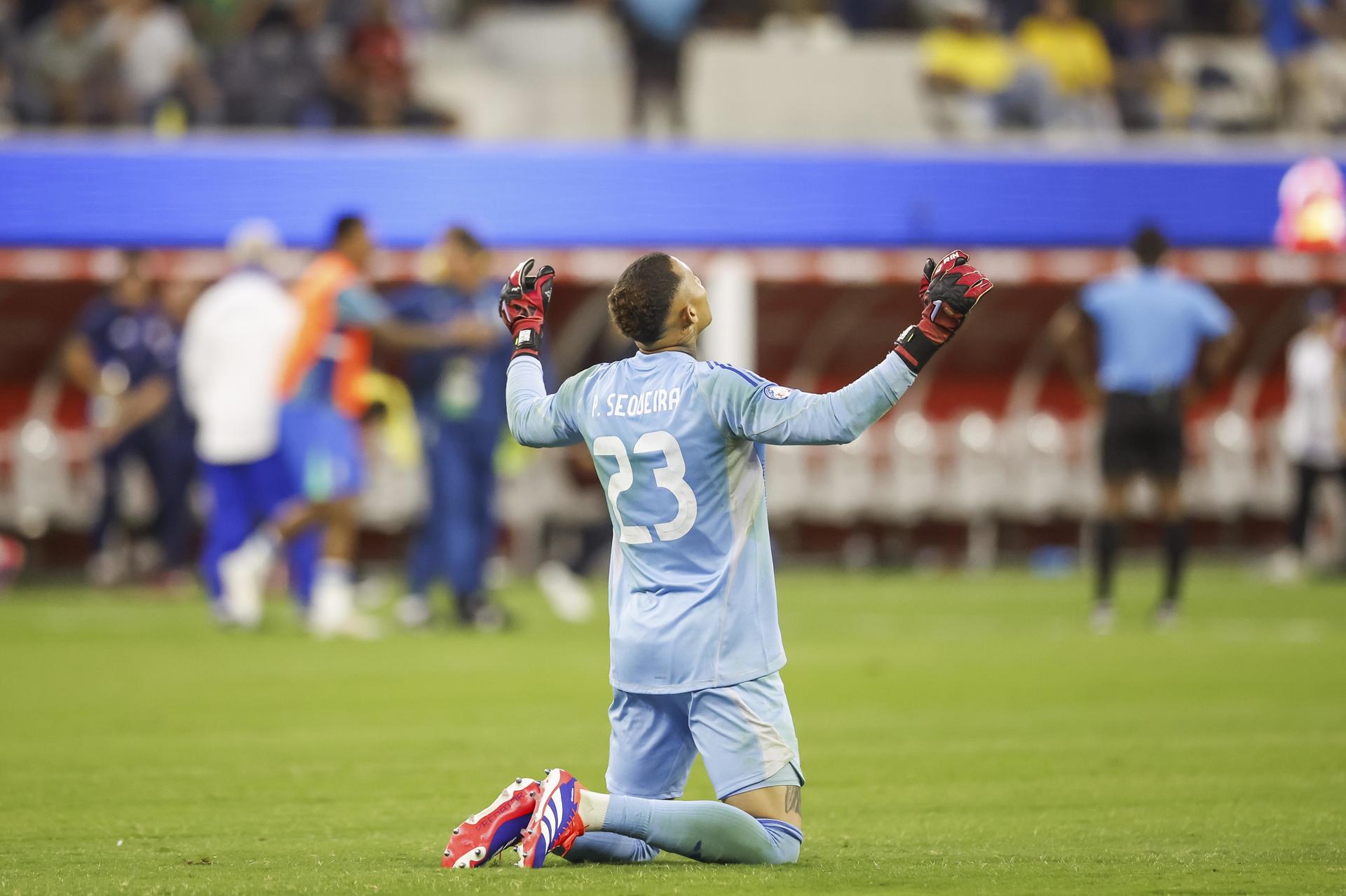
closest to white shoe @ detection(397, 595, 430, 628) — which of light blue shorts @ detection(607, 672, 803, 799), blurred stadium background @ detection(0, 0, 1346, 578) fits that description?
blurred stadium background @ detection(0, 0, 1346, 578)

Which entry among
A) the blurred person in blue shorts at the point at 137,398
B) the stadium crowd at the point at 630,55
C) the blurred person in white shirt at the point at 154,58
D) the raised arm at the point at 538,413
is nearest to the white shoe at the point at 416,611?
the blurred person in blue shorts at the point at 137,398

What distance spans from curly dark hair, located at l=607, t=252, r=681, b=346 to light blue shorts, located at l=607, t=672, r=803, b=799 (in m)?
0.92

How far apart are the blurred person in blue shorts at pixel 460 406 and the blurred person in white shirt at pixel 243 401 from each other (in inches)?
41.9

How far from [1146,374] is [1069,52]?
9.07 m

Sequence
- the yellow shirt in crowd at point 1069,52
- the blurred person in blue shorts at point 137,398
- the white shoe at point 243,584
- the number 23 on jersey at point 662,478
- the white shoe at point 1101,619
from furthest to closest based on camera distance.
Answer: the yellow shirt in crowd at point 1069,52 < the blurred person in blue shorts at point 137,398 < the white shoe at point 243,584 < the white shoe at point 1101,619 < the number 23 on jersey at point 662,478

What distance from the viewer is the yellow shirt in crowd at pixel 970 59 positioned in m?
19.2

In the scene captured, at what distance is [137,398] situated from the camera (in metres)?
16.0

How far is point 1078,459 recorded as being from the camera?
19.4 metres

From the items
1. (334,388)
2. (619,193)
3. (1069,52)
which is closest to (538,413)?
(334,388)

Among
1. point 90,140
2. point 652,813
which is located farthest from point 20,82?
point 652,813

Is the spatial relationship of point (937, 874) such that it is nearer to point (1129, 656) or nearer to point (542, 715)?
point (542, 715)

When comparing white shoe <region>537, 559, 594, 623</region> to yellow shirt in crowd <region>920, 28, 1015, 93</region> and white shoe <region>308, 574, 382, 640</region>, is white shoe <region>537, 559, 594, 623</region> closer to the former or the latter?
white shoe <region>308, 574, 382, 640</region>

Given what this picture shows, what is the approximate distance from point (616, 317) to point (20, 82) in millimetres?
13955

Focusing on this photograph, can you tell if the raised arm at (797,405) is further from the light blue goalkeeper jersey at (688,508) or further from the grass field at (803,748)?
the grass field at (803,748)
